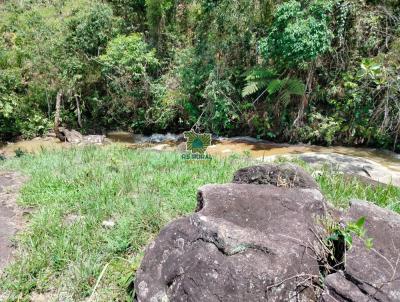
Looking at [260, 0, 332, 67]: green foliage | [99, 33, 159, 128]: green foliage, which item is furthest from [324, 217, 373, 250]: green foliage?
[99, 33, 159, 128]: green foliage

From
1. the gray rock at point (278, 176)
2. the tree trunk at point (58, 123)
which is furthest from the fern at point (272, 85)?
the gray rock at point (278, 176)

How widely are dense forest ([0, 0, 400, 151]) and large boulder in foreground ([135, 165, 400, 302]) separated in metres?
6.80

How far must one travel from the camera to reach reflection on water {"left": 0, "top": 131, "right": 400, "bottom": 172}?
8.70 metres

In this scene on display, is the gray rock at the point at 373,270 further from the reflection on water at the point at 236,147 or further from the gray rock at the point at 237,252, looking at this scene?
the reflection on water at the point at 236,147

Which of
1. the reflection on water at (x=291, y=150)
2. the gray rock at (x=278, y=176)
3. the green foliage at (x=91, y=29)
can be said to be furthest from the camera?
the green foliage at (x=91, y=29)

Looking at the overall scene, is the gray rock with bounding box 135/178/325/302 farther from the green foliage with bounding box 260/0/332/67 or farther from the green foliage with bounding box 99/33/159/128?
the green foliage with bounding box 99/33/159/128

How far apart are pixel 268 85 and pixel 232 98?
1346 millimetres

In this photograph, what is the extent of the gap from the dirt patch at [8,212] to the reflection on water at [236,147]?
260 centimetres

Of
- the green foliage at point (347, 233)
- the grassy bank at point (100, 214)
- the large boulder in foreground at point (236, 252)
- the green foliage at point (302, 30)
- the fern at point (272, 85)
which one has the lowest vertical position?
the grassy bank at point (100, 214)

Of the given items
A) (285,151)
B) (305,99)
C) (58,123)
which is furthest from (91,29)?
(285,151)

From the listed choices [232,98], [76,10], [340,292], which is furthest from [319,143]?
[76,10]

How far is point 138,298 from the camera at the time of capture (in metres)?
2.06

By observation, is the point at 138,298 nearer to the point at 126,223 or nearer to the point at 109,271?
the point at 109,271

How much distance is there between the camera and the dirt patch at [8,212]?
3.09m
